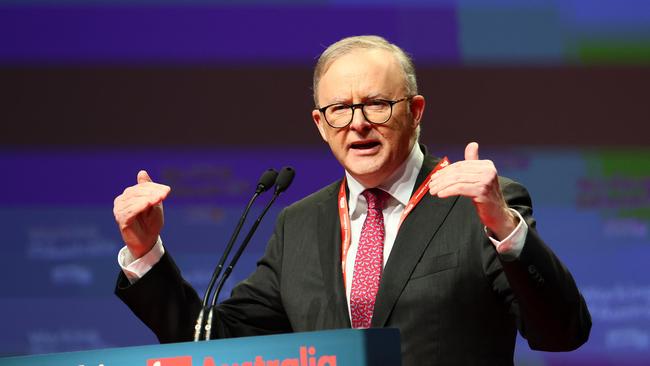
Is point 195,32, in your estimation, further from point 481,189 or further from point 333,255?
point 481,189

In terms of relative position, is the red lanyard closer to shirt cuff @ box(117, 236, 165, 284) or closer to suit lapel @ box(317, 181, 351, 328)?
suit lapel @ box(317, 181, 351, 328)

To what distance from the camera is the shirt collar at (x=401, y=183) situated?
113 inches

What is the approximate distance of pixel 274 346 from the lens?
204cm

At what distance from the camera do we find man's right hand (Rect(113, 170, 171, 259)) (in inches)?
98.8

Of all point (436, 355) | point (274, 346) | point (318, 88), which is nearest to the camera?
point (274, 346)

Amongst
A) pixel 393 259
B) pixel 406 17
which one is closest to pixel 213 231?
pixel 406 17

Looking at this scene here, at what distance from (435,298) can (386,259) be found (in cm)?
20

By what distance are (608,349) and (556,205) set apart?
2.29 ft

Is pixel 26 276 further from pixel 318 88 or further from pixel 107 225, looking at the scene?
pixel 318 88

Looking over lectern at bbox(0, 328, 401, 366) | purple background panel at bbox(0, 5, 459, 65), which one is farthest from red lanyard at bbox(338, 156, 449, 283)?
purple background panel at bbox(0, 5, 459, 65)

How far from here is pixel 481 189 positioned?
2217 millimetres

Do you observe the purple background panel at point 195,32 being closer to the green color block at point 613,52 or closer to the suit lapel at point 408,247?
the green color block at point 613,52

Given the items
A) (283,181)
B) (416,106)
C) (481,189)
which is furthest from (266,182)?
(481,189)

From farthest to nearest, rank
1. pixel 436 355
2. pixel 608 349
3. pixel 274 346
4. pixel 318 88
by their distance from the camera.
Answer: pixel 608 349 < pixel 318 88 < pixel 436 355 < pixel 274 346
